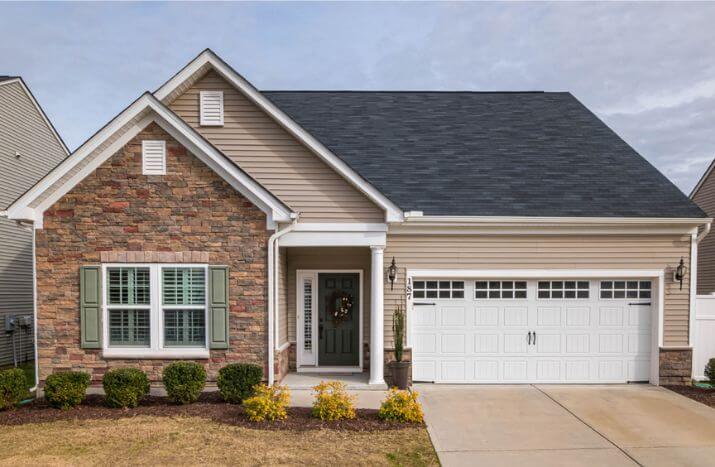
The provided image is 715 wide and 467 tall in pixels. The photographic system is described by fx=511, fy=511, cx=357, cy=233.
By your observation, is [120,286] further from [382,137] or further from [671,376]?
[671,376]

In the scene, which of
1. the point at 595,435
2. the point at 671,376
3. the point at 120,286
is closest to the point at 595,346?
the point at 671,376

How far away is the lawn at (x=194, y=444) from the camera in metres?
6.61

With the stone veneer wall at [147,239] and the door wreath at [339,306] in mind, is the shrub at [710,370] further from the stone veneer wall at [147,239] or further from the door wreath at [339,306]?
the stone veneer wall at [147,239]

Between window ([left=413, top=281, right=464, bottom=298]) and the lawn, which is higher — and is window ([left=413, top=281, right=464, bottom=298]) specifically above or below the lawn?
above

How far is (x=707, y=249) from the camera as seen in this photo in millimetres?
16938

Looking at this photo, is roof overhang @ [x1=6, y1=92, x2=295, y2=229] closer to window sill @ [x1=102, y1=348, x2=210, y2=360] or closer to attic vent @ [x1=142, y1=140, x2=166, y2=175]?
attic vent @ [x1=142, y1=140, x2=166, y2=175]

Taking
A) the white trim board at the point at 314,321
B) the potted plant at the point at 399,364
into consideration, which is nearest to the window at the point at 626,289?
the potted plant at the point at 399,364

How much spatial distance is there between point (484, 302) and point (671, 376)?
4.22 m

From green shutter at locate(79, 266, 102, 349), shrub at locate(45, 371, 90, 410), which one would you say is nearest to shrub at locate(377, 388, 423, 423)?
shrub at locate(45, 371, 90, 410)

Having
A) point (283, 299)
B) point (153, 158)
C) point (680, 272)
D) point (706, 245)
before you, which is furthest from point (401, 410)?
point (706, 245)

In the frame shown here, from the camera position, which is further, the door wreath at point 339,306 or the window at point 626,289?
the door wreath at point 339,306

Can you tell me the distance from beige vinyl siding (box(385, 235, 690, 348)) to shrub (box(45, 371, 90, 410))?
5.75m

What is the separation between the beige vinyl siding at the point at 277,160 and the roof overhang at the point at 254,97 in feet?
0.62

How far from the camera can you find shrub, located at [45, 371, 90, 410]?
339 inches
